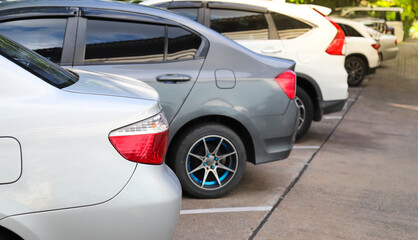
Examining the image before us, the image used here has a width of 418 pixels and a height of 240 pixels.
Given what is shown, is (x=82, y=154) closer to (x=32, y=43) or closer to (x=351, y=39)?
(x=32, y=43)

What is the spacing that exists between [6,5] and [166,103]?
152 centimetres

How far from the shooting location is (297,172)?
7434mm

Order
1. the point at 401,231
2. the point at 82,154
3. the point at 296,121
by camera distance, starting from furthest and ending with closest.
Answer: the point at 296,121
the point at 401,231
the point at 82,154

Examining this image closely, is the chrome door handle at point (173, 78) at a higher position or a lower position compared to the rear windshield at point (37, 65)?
lower

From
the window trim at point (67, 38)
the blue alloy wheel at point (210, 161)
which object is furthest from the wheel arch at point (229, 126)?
the window trim at point (67, 38)

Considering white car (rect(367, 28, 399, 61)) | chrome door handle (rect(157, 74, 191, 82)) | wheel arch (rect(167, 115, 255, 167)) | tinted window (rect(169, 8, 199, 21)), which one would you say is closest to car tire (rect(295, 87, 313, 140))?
tinted window (rect(169, 8, 199, 21))

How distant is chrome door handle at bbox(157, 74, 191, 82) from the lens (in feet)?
19.4

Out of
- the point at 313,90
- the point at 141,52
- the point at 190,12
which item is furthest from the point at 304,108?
the point at 141,52

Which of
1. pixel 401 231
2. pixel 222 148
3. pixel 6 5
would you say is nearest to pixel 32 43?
pixel 6 5

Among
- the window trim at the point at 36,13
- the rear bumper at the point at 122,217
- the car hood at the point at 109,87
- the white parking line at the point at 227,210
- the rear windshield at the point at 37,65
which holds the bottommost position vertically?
the white parking line at the point at 227,210

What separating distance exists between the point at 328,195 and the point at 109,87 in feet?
11.3

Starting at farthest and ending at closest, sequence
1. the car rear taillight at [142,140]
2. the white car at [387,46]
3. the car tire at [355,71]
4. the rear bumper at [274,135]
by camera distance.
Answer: the white car at [387,46] < the car tire at [355,71] < the rear bumper at [274,135] < the car rear taillight at [142,140]

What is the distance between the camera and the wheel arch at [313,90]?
29.3 ft

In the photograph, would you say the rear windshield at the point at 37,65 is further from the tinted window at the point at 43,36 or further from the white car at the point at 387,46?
the white car at the point at 387,46
